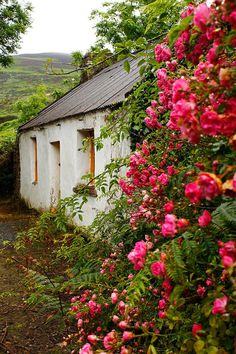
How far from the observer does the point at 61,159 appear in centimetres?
1046

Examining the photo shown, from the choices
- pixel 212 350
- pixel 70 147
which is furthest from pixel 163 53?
pixel 70 147

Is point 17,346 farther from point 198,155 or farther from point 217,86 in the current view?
point 217,86

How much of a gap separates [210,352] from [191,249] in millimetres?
435

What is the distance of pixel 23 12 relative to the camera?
57.0ft

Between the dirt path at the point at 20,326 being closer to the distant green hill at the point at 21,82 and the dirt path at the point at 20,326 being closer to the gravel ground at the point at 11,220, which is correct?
the gravel ground at the point at 11,220

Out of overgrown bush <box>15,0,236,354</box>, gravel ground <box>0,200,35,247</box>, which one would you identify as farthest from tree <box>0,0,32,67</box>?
overgrown bush <box>15,0,236,354</box>

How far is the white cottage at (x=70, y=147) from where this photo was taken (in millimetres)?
7844

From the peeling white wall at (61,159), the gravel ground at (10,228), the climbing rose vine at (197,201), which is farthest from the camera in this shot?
the gravel ground at (10,228)

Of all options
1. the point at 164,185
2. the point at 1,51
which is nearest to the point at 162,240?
the point at 164,185

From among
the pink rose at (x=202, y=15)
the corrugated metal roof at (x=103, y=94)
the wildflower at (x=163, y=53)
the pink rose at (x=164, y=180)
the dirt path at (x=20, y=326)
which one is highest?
the corrugated metal roof at (x=103, y=94)

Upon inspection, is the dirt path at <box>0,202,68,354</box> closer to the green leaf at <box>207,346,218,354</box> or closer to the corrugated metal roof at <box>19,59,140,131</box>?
the green leaf at <box>207,346,218,354</box>

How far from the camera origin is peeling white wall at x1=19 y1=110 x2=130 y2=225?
7.83 metres

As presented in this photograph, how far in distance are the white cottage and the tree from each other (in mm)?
4417

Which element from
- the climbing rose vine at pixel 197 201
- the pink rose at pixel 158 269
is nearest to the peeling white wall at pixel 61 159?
the climbing rose vine at pixel 197 201
